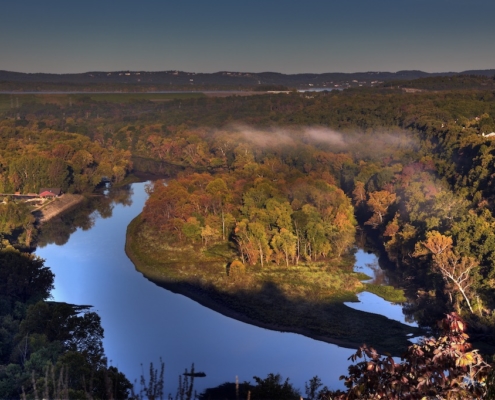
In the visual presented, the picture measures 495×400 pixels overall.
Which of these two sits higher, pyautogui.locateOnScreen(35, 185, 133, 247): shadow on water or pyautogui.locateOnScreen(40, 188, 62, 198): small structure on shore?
pyautogui.locateOnScreen(40, 188, 62, 198): small structure on shore

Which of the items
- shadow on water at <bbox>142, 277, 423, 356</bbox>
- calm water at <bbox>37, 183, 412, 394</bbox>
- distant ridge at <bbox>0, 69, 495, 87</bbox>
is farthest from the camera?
distant ridge at <bbox>0, 69, 495, 87</bbox>

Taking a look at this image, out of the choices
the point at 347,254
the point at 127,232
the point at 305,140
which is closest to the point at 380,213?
the point at 347,254

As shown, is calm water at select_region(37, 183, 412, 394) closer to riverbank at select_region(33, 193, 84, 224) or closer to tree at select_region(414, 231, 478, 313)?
tree at select_region(414, 231, 478, 313)

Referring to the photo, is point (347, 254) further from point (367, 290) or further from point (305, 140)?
point (305, 140)

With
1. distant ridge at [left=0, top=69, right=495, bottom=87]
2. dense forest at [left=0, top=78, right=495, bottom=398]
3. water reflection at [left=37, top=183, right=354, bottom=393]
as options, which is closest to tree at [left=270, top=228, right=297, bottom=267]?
dense forest at [left=0, top=78, right=495, bottom=398]

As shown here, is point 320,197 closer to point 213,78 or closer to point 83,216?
point 83,216

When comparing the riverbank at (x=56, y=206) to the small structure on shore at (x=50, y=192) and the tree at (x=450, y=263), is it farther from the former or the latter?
the tree at (x=450, y=263)

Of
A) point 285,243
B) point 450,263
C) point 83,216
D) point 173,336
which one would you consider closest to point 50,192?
point 83,216
